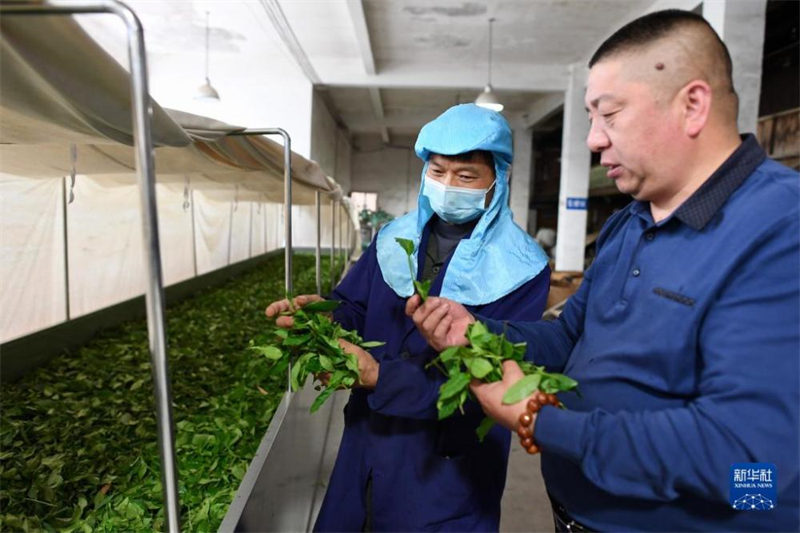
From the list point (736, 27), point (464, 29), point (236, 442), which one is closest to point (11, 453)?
point (236, 442)

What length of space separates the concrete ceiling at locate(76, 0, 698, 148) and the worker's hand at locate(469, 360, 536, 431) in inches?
314

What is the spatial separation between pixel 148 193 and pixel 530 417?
2.98ft

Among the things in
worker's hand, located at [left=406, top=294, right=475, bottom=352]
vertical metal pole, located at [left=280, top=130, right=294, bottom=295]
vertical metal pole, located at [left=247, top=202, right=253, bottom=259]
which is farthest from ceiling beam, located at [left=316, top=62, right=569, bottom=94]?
worker's hand, located at [left=406, top=294, right=475, bottom=352]

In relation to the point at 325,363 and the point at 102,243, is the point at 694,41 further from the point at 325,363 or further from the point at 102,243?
the point at 102,243

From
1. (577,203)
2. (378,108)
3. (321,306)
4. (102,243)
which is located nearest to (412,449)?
(321,306)

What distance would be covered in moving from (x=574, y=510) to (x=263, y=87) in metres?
12.7

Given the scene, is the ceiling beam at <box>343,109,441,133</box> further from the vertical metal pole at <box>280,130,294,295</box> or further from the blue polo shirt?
the blue polo shirt

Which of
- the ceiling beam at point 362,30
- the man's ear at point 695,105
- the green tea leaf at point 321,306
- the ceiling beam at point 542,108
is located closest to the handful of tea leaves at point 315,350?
the green tea leaf at point 321,306

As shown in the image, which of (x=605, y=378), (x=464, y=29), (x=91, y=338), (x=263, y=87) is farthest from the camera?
(x=263, y=87)

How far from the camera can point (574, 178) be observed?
12.3 m

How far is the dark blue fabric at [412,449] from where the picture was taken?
160 centimetres

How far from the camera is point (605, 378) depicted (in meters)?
1.13

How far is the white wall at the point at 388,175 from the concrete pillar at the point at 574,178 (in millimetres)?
12914

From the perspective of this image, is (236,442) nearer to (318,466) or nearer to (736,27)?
(318,466)
